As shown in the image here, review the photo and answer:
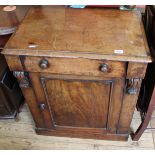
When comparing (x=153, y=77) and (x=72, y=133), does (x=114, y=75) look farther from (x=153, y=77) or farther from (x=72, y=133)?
(x=72, y=133)

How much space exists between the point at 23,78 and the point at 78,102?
306mm

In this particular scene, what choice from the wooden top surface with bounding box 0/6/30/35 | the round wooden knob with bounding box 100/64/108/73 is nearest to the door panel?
the round wooden knob with bounding box 100/64/108/73

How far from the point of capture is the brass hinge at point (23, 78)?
0.92 meters

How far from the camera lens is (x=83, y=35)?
865mm

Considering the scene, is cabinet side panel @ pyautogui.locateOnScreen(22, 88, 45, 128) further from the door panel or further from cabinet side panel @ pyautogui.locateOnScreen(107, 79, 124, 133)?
cabinet side panel @ pyautogui.locateOnScreen(107, 79, 124, 133)

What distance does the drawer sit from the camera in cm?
80

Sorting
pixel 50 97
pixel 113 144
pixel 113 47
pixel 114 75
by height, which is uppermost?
pixel 113 47

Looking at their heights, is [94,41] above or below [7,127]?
above

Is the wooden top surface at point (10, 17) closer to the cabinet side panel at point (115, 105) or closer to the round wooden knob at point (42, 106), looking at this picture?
the round wooden knob at point (42, 106)

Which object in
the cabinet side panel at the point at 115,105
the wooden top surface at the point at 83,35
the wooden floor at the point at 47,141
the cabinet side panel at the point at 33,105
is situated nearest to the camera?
the wooden top surface at the point at 83,35

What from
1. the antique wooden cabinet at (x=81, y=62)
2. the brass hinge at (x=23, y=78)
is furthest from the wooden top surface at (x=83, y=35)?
the brass hinge at (x=23, y=78)
